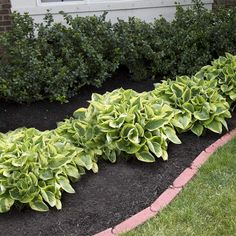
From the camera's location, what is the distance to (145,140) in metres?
3.97

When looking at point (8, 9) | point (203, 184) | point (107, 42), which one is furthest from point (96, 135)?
point (8, 9)

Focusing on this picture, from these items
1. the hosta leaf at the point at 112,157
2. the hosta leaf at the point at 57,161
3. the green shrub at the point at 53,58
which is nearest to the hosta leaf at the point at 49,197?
the hosta leaf at the point at 57,161

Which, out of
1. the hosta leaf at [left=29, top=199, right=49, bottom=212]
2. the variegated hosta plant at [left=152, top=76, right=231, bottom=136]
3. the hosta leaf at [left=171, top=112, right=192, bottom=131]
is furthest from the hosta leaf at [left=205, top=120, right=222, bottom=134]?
the hosta leaf at [left=29, top=199, right=49, bottom=212]

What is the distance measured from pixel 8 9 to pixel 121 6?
156cm

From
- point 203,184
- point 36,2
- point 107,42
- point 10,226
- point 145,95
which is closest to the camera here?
point 10,226

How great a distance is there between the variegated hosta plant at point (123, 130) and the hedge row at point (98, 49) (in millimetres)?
1210

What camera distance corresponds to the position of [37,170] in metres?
3.41

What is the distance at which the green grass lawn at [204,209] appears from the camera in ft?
10.6

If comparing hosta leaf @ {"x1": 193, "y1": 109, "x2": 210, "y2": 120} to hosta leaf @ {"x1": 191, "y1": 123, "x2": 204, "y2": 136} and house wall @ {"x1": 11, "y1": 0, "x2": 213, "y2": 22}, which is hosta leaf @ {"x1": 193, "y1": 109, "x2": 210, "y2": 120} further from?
house wall @ {"x1": 11, "y1": 0, "x2": 213, "y2": 22}

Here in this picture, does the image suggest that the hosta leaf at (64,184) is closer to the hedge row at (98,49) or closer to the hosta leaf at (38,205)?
the hosta leaf at (38,205)

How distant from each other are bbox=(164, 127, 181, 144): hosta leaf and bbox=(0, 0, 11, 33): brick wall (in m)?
2.82

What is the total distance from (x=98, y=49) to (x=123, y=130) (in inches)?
73.8

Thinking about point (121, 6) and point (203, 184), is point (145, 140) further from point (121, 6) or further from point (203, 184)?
point (121, 6)

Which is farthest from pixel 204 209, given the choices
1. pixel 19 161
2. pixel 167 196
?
pixel 19 161
